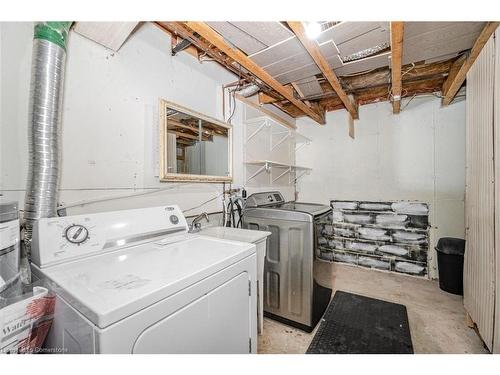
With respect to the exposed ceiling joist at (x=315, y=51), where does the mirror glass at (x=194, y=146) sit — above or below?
below

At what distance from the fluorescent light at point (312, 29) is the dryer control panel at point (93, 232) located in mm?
1584

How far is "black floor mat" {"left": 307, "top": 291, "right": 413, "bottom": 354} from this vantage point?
175cm

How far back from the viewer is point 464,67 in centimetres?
199

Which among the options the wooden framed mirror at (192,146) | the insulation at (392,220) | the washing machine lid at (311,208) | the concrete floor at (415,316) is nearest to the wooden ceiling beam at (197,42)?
the wooden framed mirror at (192,146)

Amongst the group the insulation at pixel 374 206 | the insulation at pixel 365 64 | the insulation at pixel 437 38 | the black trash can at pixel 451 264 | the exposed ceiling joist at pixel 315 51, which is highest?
the insulation at pixel 365 64

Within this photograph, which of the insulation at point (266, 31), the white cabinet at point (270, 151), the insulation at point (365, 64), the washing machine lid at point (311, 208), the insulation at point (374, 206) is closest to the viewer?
the insulation at point (266, 31)

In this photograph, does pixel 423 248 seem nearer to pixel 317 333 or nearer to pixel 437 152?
pixel 437 152

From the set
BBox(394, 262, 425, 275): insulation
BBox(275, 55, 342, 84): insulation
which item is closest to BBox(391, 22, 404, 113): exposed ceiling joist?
BBox(275, 55, 342, 84): insulation

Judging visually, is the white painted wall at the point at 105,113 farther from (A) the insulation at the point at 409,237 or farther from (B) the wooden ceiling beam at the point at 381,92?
(A) the insulation at the point at 409,237

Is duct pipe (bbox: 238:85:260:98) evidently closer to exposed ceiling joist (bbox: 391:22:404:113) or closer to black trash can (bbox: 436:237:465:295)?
exposed ceiling joist (bbox: 391:22:404:113)

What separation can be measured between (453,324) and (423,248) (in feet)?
3.98

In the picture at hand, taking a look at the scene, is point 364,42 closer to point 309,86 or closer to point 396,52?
point 396,52

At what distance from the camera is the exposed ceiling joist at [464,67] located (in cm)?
155

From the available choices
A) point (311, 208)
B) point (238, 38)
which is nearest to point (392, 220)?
point (311, 208)
